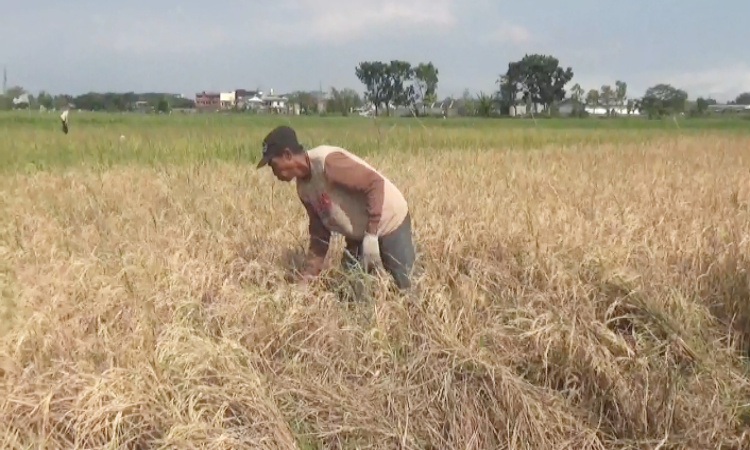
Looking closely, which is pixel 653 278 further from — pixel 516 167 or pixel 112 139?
pixel 112 139

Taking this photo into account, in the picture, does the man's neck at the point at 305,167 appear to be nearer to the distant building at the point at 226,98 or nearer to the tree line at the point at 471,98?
the tree line at the point at 471,98

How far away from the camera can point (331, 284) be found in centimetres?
371

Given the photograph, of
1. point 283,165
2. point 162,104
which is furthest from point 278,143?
point 162,104

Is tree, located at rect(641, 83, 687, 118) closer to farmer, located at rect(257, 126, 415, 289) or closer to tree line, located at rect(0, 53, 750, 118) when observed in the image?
tree line, located at rect(0, 53, 750, 118)

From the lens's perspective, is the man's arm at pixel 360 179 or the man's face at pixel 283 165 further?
the man's arm at pixel 360 179

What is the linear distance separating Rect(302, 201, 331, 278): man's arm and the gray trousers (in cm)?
18

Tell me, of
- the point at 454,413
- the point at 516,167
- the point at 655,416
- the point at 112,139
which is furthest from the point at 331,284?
the point at 112,139

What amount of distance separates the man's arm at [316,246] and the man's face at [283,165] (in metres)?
0.44

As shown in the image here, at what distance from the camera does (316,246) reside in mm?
3807

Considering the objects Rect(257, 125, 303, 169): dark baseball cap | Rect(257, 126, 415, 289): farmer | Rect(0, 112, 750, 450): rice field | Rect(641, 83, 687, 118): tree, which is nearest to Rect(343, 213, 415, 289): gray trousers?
Rect(257, 126, 415, 289): farmer

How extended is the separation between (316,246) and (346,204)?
0.37m

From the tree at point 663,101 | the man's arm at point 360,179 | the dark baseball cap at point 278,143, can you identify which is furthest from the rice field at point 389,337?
the tree at point 663,101

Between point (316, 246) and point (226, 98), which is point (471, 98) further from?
point (226, 98)

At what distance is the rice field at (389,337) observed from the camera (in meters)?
2.57
